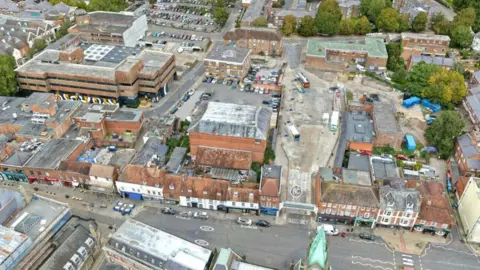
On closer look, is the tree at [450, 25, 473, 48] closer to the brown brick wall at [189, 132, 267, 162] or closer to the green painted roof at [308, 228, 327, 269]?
the brown brick wall at [189, 132, 267, 162]

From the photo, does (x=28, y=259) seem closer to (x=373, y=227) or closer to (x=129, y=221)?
(x=129, y=221)

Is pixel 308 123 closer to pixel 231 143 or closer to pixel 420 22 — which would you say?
pixel 231 143

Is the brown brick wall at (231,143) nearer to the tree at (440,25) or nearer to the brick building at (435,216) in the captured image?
the brick building at (435,216)

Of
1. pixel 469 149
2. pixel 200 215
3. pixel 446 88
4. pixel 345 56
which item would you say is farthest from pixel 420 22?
pixel 200 215

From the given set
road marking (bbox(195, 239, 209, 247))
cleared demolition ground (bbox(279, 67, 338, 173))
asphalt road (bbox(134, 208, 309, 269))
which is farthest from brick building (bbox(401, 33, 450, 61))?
road marking (bbox(195, 239, 209, 247))

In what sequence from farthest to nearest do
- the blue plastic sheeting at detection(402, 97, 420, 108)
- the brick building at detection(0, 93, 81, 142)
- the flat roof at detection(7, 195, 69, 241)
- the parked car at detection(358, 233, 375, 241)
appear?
the blue plastic sheeting at detection(402, 97, 420, 108) < the brick building at detection(0, 93, 81, 142) < the parked car at detection(358, 233, 375, 241) < the flat roof at detection(7, 195, 69, 241)

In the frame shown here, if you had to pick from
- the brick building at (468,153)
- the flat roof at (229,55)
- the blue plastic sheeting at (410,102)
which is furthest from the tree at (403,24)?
the brick building at (468,153)
